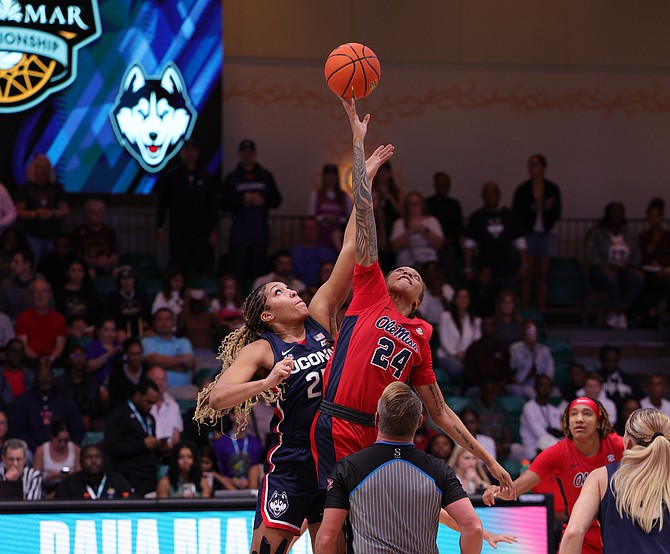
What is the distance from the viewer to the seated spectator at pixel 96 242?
1333 cm

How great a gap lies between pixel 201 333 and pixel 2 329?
2.05 metres

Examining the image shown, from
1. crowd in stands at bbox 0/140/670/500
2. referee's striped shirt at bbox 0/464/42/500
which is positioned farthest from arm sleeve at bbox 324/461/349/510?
referee's striped shirt at bbox 0/464/42/500

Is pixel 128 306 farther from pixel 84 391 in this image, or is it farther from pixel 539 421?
pixel 539 421

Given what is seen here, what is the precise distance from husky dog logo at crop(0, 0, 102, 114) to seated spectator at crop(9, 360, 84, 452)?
4.81m

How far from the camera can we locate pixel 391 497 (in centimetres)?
454

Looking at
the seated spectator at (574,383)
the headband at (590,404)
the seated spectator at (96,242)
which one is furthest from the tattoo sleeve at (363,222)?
the seated spectator at (96,242)

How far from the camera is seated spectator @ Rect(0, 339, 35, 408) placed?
36.6ft

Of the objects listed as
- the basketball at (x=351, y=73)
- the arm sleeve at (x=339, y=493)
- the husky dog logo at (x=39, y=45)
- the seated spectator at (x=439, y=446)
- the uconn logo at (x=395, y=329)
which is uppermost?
the husky dog logo at (x=39, y=45)

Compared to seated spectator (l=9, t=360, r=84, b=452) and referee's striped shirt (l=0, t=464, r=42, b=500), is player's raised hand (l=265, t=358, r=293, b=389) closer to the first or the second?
referee's striped shirt (l=0, t=464, r=42, b=500)

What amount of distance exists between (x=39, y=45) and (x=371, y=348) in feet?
32.2

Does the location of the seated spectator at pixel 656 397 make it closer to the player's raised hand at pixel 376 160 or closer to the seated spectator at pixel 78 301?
the seated spectator at pixel 78 301

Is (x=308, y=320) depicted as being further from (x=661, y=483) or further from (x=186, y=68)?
(x=186, y=68)

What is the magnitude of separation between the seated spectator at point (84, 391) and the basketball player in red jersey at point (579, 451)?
5554mm

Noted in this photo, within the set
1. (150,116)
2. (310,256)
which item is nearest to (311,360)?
(310,256)
